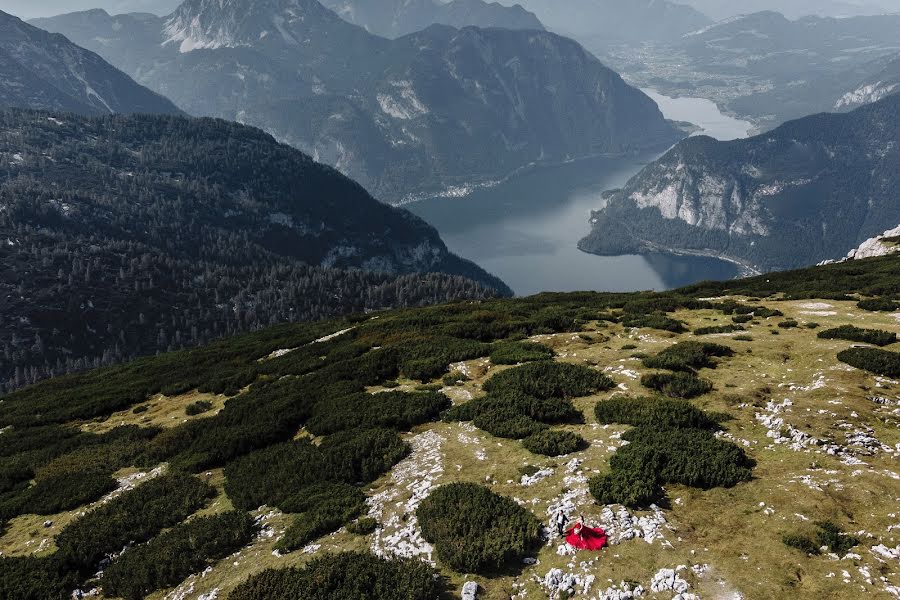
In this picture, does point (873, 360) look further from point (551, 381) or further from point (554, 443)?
point (554, 443)

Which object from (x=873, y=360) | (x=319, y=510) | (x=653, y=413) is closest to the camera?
(x=319, y=510)

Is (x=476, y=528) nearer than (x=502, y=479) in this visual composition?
Yes

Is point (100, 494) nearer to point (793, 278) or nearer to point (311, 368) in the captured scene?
point (311, 368)

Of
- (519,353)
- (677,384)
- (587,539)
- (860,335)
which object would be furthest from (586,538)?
(860,335)

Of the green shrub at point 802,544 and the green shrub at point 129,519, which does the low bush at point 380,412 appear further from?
the green shrub at point 802,544

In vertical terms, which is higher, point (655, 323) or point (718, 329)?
point (655, 323)

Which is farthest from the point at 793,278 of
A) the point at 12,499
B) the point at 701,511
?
the point at 12,499

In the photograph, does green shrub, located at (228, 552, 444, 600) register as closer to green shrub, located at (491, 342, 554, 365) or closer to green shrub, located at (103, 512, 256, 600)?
green shrub, located at (103, 512, 256, 600)
